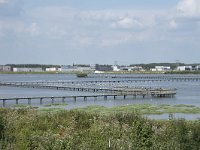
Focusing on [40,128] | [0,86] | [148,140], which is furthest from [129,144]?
[0,86]

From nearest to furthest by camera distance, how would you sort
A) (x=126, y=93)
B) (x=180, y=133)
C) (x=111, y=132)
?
(x=180, y=133), (x=111, y=132), (x=126, y=93)

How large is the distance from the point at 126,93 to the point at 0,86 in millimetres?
66396

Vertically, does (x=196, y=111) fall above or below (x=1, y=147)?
below

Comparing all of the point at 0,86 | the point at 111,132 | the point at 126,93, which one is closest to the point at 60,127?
the point at 111,132

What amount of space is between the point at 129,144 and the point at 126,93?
73.3 metres

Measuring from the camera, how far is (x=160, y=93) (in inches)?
3551

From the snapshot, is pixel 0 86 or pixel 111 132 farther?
pixel 0 86

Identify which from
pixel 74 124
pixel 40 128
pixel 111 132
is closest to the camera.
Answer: pixel 111 132

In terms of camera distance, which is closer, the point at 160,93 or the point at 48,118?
the point at 48,118

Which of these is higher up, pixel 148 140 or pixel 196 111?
pixel 148 140

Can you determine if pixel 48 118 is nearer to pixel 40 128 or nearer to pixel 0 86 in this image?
pixel 40 128

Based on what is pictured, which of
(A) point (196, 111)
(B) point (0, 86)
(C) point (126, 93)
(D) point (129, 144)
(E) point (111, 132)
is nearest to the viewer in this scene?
(D) point (129, 144)

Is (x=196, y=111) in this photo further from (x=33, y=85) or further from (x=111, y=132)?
(x=33, y=85)

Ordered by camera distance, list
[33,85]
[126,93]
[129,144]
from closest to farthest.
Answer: [129,144]
[126,93]
[33,85]
